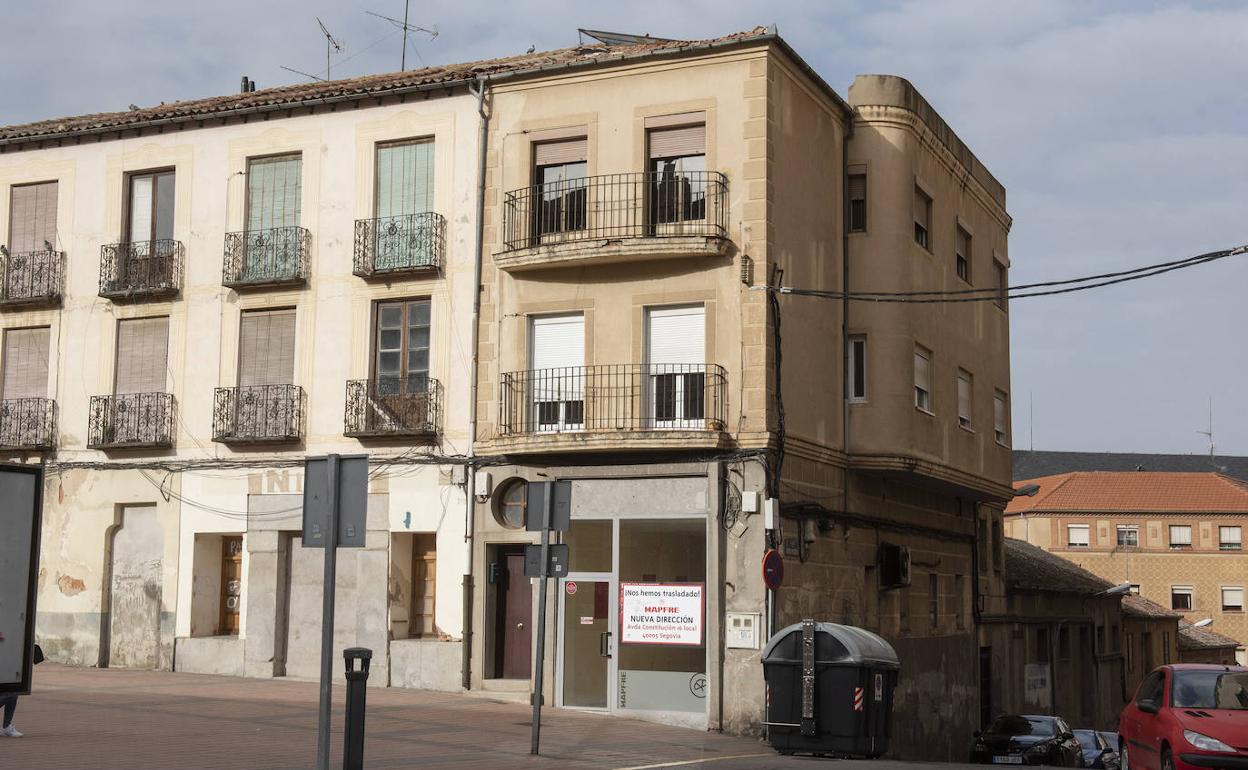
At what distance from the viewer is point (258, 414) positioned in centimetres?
2570

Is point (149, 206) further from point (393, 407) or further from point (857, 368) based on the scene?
point (857, 368)

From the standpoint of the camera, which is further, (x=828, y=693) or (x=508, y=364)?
(x=508, y=364)

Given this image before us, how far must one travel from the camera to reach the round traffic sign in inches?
841

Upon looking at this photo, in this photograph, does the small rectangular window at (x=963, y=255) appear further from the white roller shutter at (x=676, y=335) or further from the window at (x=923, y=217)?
the white roller shutter at (x=676, y=335)

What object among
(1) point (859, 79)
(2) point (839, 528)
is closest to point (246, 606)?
(2) point (839, 528)

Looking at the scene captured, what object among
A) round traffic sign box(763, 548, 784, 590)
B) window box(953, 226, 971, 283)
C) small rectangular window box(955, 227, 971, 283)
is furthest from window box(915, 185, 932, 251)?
round traffic sign box(763, 548, 784, 590)

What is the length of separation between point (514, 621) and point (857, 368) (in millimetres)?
7120

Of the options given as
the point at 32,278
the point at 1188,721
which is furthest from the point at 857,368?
the point at 32,278

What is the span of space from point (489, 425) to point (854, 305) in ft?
21.7

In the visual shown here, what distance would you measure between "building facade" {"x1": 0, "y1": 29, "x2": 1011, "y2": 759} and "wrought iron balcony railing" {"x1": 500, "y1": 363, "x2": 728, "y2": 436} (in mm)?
52

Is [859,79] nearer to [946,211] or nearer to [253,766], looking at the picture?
[946,211]

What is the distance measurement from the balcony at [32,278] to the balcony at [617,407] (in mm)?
9297

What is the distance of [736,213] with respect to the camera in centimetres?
2283

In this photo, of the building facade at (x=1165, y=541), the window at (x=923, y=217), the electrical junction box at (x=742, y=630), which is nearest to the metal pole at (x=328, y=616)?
the electrical junction box at (x=742, y=630)
